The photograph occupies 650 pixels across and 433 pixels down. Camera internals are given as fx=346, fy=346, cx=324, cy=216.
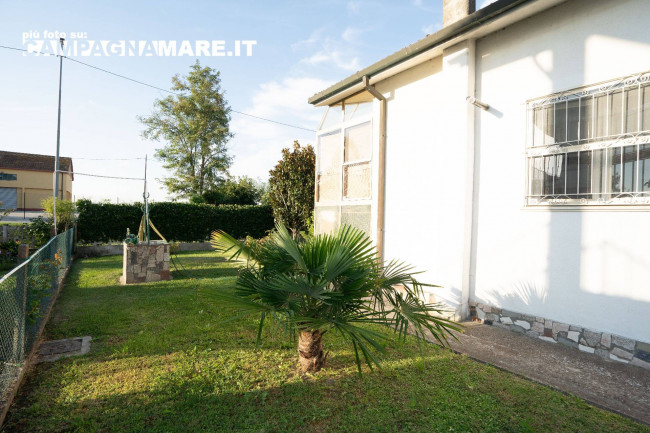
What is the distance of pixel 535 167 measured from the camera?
476 cm

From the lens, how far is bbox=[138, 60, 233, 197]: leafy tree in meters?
28.7

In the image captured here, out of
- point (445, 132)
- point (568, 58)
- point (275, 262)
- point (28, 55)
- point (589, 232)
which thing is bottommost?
point (275, 262)

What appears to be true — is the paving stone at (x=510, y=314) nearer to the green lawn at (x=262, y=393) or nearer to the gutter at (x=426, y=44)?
the green lawn at (x=262, y=393)

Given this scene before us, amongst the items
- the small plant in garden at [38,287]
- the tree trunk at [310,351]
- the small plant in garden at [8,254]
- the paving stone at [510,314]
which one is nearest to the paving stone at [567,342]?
the paving stone at [510,314]

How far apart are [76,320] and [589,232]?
730cm

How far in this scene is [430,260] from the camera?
6160 mm

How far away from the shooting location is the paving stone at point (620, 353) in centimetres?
380

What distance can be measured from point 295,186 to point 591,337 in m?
10.6

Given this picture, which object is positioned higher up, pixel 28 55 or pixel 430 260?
pixel 28 55

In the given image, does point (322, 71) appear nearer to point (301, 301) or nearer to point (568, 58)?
point (568, 58)

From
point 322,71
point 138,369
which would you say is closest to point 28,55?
point 322,71

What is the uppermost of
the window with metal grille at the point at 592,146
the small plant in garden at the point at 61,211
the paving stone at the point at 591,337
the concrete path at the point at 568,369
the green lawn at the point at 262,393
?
the window with metal grille at the point at 592,146

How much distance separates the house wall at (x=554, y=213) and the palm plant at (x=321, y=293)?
6.95 ft

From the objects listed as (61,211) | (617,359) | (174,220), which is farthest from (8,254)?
(617,359)
